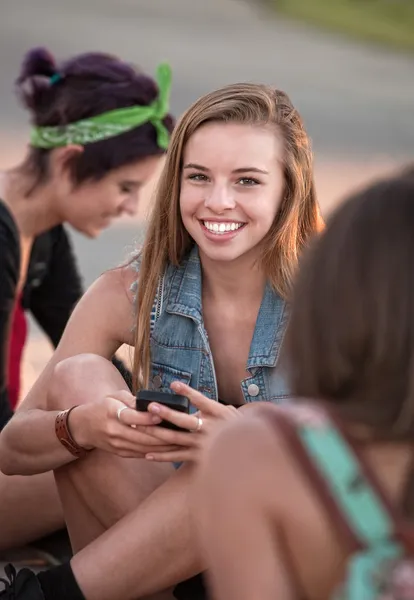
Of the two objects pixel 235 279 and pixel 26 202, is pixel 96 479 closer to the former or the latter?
pixel 235 279

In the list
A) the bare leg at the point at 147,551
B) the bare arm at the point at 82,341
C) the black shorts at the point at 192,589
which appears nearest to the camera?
the bare leg at the point at 147,551

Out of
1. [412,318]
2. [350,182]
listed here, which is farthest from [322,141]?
[412,318]

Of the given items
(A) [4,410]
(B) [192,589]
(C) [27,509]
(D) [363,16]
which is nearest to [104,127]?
(A) [4,410]

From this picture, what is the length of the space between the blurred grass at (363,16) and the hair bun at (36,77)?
9421mm

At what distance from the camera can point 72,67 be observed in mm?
3961

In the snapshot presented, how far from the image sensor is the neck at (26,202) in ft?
13.3

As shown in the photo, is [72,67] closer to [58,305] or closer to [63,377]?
[58,305]

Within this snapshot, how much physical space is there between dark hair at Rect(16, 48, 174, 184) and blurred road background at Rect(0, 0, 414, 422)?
3.36m

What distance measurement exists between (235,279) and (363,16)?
11409 mm

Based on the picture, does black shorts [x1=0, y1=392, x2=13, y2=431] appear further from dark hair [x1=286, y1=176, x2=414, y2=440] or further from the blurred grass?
the blurred grass

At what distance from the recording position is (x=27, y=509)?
3223mm

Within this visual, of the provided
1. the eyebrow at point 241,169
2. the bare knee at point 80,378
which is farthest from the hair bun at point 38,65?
the bare knee at point 80,378

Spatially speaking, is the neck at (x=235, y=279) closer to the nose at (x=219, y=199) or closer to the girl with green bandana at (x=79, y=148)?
the nose at (x=219, y=199)

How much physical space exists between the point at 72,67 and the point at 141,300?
1173 mm
